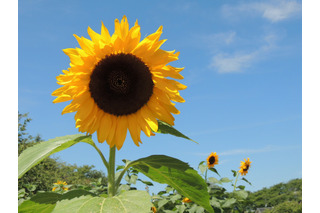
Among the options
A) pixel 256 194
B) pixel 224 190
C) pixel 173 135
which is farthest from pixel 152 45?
pixel 256 194

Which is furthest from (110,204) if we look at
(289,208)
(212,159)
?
(289,208)

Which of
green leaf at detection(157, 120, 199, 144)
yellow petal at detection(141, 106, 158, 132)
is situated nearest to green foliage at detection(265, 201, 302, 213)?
green leaf at detection(157, 120, 199, 144)

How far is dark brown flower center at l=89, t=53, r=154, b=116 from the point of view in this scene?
223 cm

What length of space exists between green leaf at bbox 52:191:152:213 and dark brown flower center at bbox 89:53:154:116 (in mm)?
586

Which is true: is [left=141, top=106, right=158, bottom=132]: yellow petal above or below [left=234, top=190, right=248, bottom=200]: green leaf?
above

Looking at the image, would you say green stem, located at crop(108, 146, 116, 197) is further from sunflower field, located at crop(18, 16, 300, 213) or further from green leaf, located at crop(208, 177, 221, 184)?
green leaf, located at crop(208, 177, 221, 184)

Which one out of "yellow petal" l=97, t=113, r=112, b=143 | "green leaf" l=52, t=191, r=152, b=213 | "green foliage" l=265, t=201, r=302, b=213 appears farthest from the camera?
"green foliage" l=265, t=201, r=302, b=213

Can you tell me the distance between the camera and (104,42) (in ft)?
7.11

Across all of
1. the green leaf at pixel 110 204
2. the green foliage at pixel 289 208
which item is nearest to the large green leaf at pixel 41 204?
the green leaf at pixel 110 204

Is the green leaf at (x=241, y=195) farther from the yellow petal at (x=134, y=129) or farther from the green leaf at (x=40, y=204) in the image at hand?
the green leaf at (x=40, y=204)

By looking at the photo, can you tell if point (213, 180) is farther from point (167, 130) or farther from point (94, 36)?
point (94, 36)

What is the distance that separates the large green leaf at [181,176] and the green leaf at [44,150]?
475 mm

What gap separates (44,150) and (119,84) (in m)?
0.65

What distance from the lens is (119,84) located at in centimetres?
230
